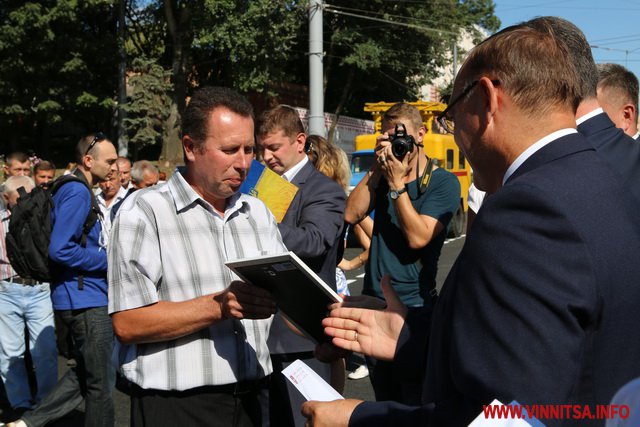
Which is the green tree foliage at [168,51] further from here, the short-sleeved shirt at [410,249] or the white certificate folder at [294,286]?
the white certificate folder at [294,286]

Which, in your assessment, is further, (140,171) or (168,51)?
(168,51)

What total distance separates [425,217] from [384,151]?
1.42ft

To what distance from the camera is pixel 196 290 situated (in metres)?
2.39

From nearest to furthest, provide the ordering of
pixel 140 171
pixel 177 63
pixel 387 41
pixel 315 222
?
A: pixel 315 222 < pixel 140 171 < pixel 177 63 < pixel 387 41

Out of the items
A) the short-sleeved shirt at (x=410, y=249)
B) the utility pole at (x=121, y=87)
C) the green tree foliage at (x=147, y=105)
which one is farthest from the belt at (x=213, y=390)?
the green tree foliage at (x=147, y=105)

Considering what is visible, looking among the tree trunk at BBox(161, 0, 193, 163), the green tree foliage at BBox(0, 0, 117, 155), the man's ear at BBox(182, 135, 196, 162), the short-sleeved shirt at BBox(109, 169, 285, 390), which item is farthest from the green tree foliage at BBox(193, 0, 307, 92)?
the short-sleeved shirt at BBox(109, 169, 285, 390)

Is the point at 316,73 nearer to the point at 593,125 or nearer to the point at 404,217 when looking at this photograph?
the point at 404,217

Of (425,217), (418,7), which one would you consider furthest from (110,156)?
(418,7)

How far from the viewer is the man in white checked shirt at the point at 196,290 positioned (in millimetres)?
2266

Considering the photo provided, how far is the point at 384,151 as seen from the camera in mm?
3695

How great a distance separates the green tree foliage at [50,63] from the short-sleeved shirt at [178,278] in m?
24.5

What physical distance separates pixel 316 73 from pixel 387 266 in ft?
33.9

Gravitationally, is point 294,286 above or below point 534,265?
below

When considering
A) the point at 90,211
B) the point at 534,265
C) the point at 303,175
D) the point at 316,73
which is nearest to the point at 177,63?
the point at 316,73
